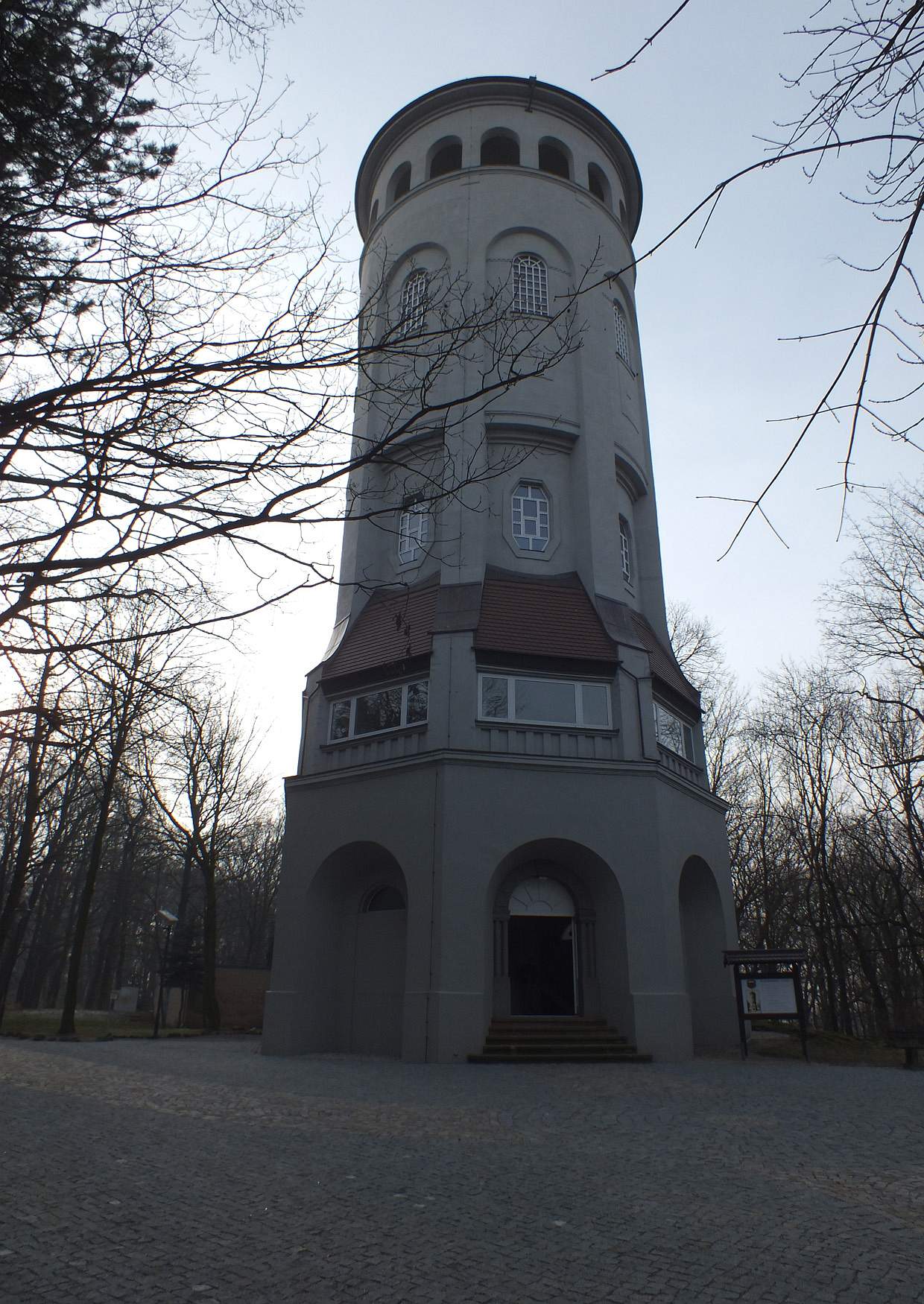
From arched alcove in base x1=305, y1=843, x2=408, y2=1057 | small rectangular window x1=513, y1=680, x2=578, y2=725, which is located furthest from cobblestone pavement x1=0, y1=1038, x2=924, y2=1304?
small rectangular window x1=513, y1=680, x2=578, y2=725

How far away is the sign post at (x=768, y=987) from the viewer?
14.8 metres

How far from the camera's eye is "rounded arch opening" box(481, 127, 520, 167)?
23.3 meters

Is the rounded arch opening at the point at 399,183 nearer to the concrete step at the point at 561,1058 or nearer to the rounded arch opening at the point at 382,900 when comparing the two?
the rounded arch opening at the point at 382,900

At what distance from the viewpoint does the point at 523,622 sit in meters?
17.4

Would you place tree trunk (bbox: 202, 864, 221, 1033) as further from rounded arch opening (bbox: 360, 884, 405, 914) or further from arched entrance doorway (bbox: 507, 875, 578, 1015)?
arched entrance doorway (bbox: 507, 875, 578, 1015)

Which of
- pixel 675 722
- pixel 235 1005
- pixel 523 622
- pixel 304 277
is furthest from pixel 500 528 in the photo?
pixel 235 1005

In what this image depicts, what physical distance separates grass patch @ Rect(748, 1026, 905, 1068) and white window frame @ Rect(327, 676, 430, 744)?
9.04 metres

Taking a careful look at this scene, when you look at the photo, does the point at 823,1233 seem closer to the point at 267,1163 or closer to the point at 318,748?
the point at 267,1163

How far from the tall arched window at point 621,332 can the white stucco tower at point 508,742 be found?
860 millimetres

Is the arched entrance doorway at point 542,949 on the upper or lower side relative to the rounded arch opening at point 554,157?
lower

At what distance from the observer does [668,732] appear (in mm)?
18516

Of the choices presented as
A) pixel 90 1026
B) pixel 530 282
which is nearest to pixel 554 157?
pixel 530 282

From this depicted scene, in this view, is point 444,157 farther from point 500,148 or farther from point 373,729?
point 373,729

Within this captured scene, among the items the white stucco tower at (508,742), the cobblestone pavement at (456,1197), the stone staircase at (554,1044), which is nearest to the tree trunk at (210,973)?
the white stucco tower at (508,742)
